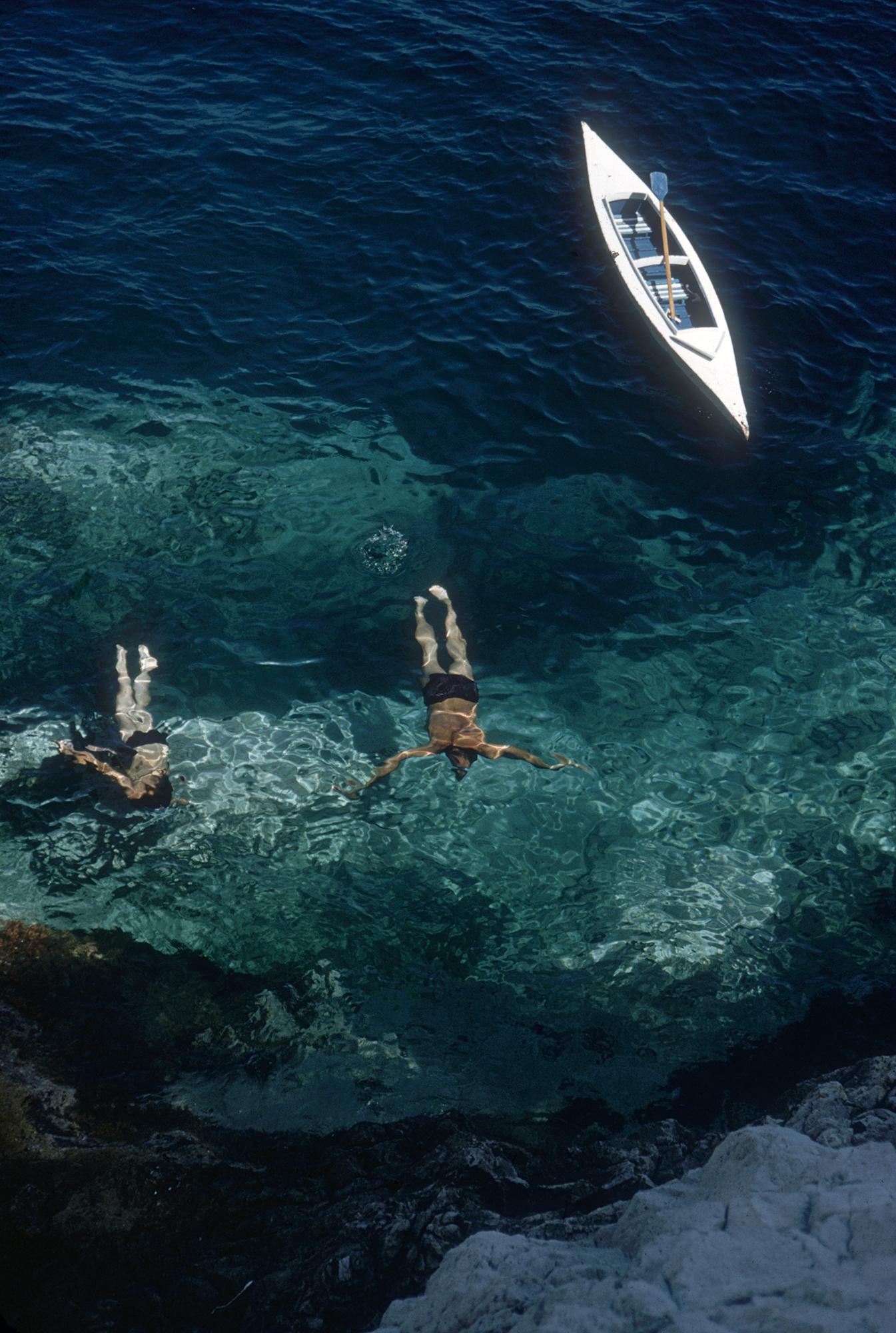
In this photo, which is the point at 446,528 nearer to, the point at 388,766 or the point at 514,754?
the point at 514,754

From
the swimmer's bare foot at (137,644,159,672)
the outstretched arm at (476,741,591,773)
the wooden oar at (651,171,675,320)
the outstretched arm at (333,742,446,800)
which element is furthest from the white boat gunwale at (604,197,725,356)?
the swimmer's bare foot at (137,644,159,672)

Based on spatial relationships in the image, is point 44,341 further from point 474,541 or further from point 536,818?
point 536,818

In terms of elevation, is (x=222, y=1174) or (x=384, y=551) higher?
(x=384, y=551)

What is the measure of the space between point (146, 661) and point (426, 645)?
4.43m

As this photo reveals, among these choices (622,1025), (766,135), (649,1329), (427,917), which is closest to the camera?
(649,1329)

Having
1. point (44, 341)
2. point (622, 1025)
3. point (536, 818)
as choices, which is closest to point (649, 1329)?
point (622, 1025)

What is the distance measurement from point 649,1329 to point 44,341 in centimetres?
1983

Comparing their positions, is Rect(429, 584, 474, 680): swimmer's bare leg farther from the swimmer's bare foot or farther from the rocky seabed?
the rocky seabed

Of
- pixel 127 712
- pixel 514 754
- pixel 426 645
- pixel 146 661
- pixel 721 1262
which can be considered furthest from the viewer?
pixel 426 645

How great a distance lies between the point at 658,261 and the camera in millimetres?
21578

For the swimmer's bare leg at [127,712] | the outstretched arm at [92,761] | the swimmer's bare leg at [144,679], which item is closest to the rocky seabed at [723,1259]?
Result: the outstretched arm at [92,761]

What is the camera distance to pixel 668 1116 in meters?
11.2

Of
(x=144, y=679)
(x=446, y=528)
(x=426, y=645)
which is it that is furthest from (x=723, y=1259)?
(x=446, y=528)

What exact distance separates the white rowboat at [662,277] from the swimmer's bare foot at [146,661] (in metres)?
11.7
